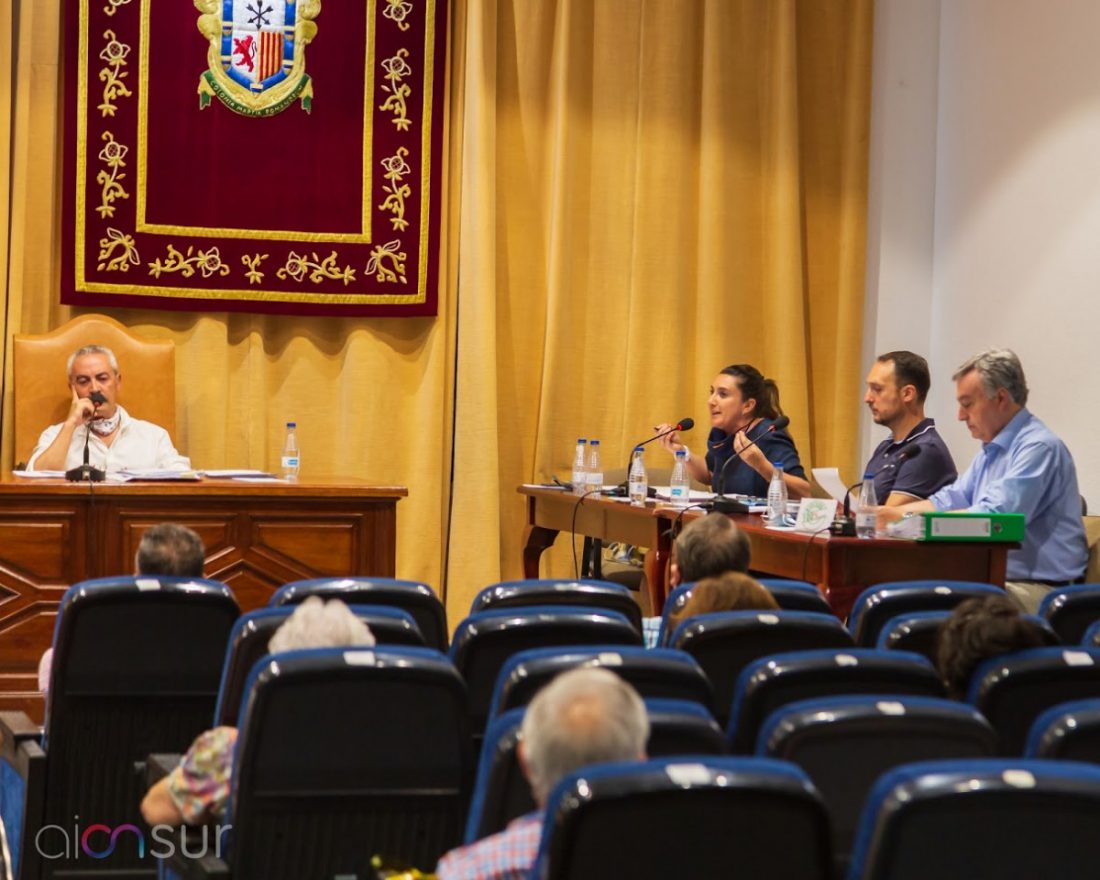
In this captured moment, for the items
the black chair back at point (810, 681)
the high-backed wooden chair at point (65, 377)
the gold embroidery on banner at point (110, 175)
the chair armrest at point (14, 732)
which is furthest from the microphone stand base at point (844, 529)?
the gold embroidery on banner at point (110, 175)

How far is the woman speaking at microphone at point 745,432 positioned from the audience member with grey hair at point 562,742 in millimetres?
4112

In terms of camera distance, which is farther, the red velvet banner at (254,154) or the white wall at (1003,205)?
the red velvet banner at (254,154)

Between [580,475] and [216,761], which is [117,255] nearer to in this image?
[580,475]

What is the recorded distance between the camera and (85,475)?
5.41m

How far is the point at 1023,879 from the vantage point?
1.66m

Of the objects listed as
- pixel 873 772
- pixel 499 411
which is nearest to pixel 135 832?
pixel 873 772

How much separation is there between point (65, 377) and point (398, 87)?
205cm

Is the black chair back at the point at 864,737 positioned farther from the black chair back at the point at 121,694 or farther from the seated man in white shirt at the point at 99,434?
the seated man in white shirt at the point at 99,434

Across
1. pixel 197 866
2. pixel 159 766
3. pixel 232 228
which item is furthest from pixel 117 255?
pixel 197 866

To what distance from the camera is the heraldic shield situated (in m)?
6.99

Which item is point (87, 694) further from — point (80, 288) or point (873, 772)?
point (80, 288)

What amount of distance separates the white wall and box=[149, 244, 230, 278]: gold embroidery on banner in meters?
3.15

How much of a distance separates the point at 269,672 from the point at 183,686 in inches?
35.1

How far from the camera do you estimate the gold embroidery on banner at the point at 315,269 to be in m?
7.16
